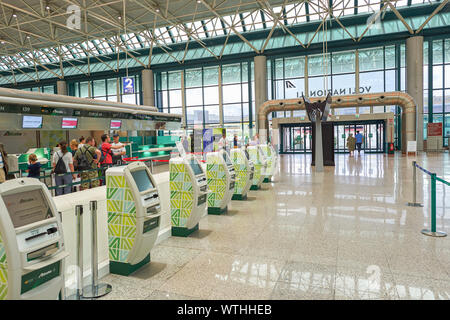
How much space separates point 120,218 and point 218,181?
8.68 ft

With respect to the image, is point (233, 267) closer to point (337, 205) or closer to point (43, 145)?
point (337, 205)

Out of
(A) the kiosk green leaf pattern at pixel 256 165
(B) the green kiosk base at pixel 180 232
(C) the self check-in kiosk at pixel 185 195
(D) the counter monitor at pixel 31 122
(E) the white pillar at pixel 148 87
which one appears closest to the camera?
(C) the self check-in kiosk at pixel 185 195

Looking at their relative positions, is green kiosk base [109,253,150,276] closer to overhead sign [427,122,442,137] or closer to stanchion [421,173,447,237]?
stanchion [421,173,447,237]

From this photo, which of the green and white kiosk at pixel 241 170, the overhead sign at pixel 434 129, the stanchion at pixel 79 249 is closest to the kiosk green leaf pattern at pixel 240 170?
the green and white kiosk at pixel 241 170

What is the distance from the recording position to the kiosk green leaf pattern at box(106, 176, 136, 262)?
3.29 m

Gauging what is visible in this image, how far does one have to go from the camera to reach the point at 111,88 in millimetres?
28500

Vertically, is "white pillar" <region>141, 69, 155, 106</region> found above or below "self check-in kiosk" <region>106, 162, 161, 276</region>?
above

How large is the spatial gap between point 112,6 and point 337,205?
59.9 ft

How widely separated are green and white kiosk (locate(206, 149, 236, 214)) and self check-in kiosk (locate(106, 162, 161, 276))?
7.72ft

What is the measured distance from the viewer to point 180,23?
21281 mm

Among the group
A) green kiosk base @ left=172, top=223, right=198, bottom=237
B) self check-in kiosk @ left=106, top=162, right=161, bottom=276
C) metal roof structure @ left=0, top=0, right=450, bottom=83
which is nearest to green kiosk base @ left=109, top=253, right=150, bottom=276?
self check-in kiosk @ left=106, top=162, right=161, bottom=276

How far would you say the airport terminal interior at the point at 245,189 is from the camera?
2.88m

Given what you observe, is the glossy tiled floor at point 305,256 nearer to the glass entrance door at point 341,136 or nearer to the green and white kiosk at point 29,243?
the green and white kiosk at point 29,243
